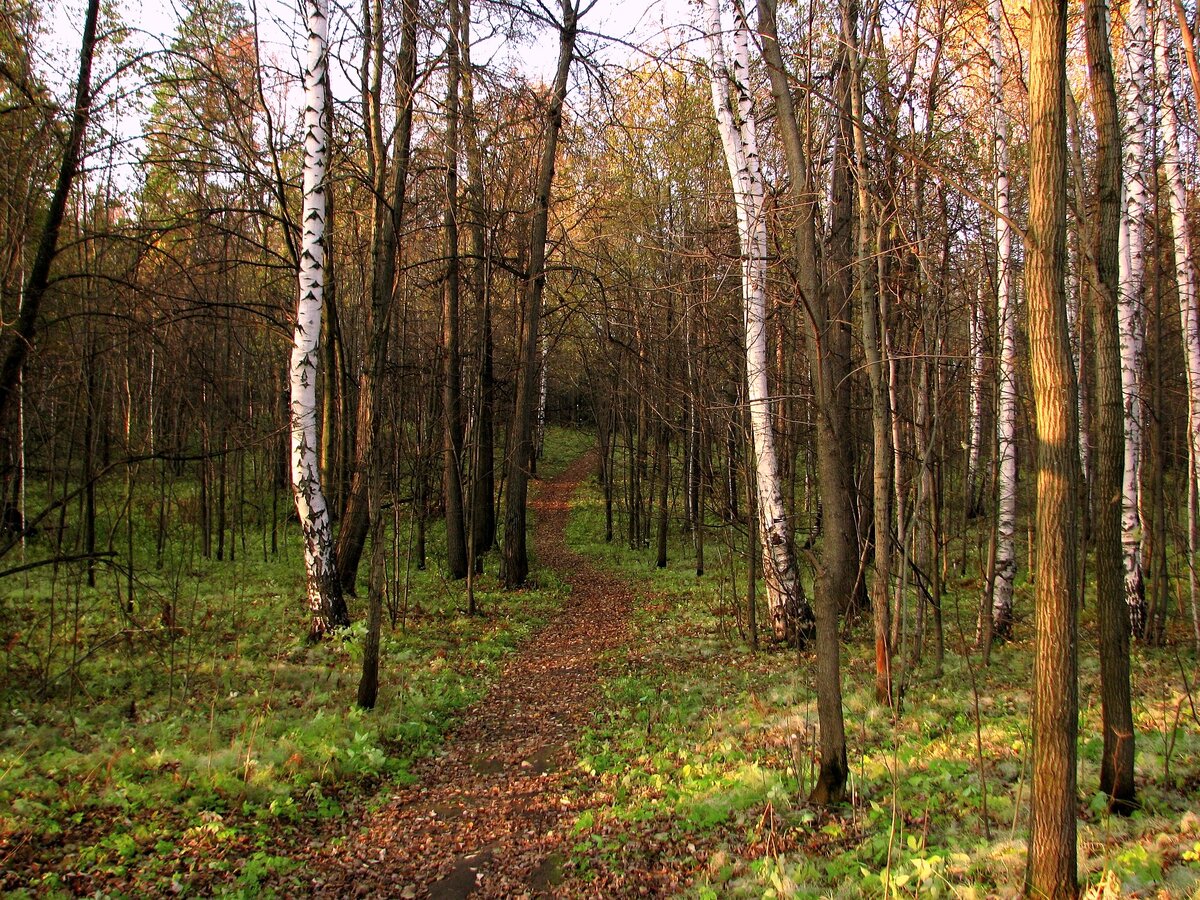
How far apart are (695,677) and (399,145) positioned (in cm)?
705

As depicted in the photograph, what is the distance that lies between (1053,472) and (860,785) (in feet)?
10.0

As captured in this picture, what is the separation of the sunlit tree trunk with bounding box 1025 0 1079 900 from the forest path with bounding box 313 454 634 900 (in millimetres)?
2837

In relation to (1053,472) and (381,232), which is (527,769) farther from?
(381,232)

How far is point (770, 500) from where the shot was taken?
9062 millimetres

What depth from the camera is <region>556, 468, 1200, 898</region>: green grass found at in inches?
139

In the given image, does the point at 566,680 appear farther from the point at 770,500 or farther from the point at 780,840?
the point at 780,840

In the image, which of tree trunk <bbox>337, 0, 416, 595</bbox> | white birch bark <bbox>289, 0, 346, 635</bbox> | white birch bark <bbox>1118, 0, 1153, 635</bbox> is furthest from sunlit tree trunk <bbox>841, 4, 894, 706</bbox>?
white birch bark <bbox>289, 0, 346, 635</bbox>

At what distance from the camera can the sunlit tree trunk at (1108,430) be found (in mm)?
3842

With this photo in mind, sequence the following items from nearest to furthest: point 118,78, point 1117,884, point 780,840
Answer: point 1117,884 < point 780,840 < point 118,78

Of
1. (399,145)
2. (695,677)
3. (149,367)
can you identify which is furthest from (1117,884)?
(149,367)

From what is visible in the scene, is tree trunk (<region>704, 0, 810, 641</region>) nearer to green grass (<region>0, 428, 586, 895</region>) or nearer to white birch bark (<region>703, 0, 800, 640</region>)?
white birch bark (<region>703, 0, 800, 640</region>)

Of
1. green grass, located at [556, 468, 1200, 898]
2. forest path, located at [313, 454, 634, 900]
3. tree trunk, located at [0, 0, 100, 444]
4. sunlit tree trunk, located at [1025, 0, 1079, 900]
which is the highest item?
tree trunk, located at [0, 0, 100, 444]

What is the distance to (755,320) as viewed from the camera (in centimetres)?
847

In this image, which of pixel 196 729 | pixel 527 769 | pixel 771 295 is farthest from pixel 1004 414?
pixel 196 729
